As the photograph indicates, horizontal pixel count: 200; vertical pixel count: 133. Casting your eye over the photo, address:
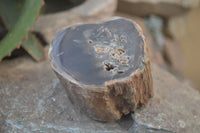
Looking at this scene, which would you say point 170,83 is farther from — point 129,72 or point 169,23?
point 169,23

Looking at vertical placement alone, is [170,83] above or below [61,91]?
below

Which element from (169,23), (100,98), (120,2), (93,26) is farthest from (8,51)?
(169,23)

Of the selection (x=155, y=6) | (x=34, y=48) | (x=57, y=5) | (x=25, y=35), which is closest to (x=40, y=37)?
(x=34, y=48)

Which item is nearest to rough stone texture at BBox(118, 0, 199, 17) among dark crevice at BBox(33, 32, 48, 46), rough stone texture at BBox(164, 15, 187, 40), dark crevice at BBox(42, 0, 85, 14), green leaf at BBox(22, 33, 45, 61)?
rough stone texture at BBox(164, 15, 187, 40)

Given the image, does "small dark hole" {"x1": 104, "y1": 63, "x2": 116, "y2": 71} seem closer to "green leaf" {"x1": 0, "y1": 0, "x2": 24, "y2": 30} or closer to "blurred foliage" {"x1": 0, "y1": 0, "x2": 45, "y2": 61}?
"blurred foliage" {"x1": 0, "y1": 0, "x2": 45, "y2": 61}

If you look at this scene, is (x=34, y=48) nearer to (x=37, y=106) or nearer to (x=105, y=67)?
(x=37, y=106)
